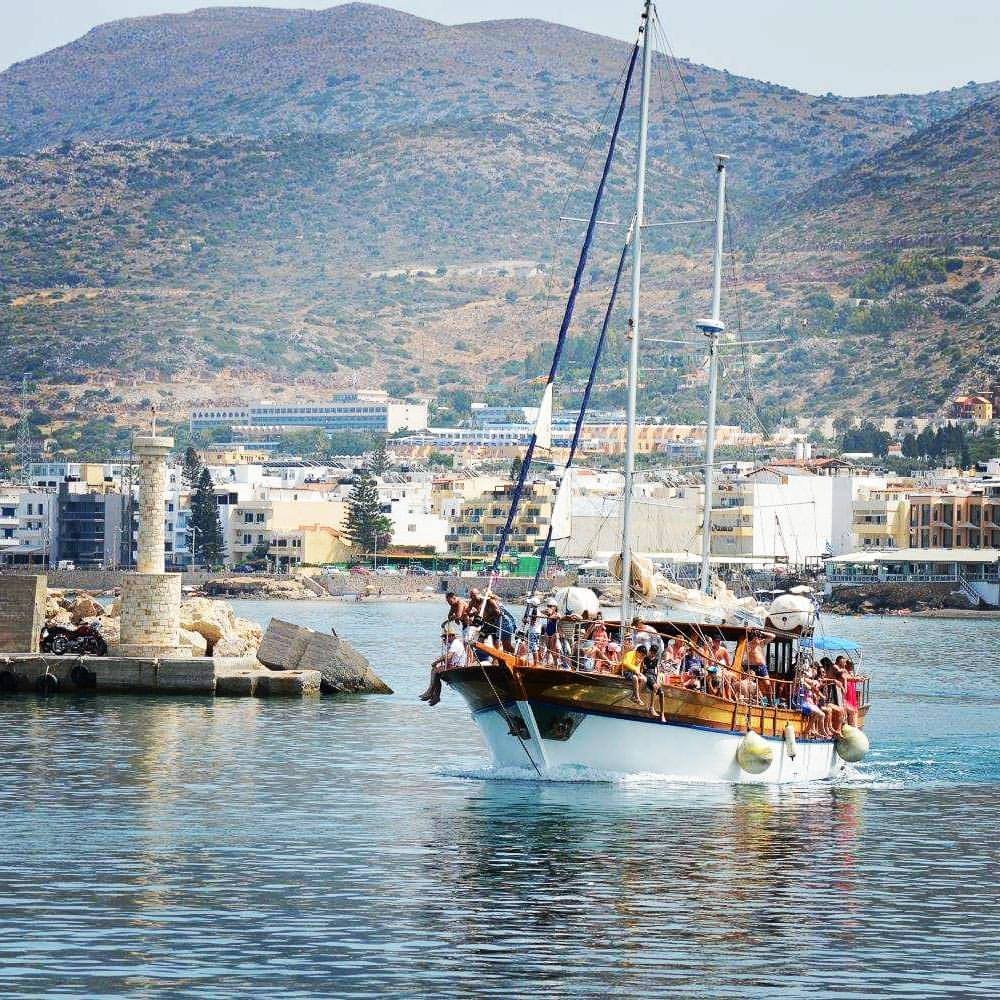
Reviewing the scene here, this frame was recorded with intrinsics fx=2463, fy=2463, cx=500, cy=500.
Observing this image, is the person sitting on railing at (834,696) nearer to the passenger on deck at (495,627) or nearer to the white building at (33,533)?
the passenger on deck at (495,627)

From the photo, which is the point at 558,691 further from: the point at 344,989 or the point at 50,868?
the point at 344,989

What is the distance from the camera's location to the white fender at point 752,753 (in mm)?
38656

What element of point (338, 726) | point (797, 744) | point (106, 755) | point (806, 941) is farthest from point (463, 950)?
point (338, 726)

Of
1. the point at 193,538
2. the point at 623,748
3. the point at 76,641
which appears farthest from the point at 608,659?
the point at 193,538

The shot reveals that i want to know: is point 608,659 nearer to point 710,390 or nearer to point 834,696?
point 834,696

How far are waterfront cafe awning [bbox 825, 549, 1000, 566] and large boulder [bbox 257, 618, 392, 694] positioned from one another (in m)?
103

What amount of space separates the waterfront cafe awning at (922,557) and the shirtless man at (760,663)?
399ft

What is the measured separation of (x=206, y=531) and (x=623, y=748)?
160 m

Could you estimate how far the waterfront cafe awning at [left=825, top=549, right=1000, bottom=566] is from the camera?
161625mm

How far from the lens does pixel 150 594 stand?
59469mm

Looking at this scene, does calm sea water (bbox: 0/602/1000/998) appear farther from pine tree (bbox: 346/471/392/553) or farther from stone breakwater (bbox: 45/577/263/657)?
Answer: pine tree (bbox: 346/471/392/553)

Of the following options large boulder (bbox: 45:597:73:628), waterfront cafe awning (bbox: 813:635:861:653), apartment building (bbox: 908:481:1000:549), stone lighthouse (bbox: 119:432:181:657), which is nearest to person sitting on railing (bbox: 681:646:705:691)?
waterfront cafe awning (bbox: 813:635:861:653)

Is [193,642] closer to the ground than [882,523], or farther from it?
closer to the ground

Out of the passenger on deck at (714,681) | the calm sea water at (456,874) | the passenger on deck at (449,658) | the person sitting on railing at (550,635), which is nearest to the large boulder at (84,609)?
the calm sea water at (456,874)
